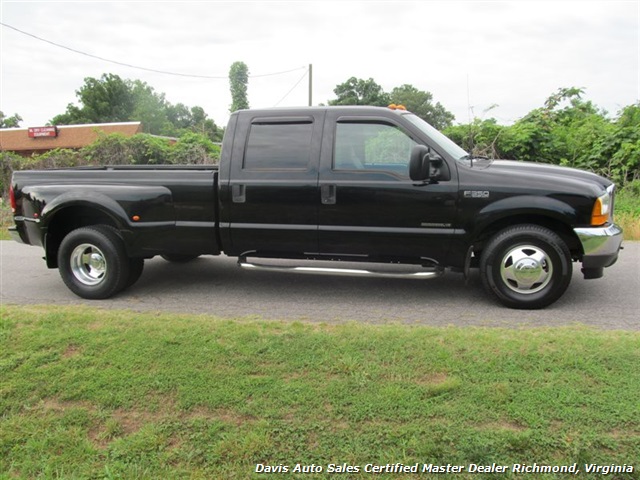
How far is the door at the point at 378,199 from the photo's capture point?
4.86 metres

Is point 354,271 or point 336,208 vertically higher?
point 336,208

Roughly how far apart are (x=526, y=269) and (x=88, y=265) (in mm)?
4579

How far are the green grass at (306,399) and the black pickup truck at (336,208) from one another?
40.5 inches

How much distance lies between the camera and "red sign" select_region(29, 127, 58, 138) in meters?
42.1

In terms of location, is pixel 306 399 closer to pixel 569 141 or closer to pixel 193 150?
pixel 569 141

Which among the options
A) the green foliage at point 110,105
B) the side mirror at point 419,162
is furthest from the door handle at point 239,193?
the green foliage at point 110,105

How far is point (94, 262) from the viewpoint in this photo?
5566 mm

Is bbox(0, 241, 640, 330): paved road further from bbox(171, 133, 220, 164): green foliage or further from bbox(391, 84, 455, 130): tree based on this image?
bbox(391, 84, 455, 130): tree

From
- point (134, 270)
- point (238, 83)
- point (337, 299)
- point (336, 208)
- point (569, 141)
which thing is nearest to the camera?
point (336, 208)

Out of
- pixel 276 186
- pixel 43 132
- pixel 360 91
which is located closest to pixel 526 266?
pixel 276 186

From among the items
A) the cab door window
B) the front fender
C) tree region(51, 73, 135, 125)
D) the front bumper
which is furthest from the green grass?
tree region(51, 73, 135, 125)

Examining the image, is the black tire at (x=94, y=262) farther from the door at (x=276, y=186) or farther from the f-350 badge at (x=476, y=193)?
the f-350 badge at (x=476, y=193)

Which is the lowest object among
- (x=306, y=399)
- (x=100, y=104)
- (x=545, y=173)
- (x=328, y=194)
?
(x=306, y=399)

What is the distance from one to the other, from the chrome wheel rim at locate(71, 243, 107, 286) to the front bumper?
4858 millimetres
